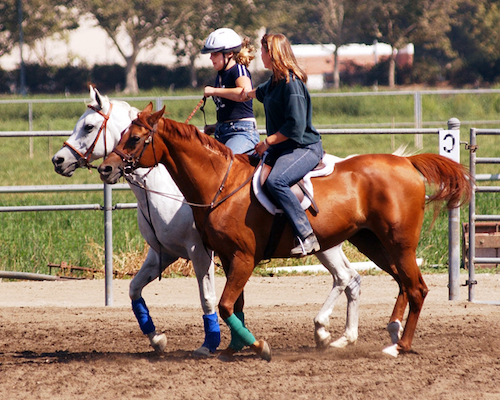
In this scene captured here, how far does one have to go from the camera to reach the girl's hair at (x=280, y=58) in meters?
5.34

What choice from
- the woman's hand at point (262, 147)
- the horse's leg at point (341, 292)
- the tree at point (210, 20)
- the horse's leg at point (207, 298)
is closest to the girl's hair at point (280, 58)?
the woman's hand at point (262, 147)

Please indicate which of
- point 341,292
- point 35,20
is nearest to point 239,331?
point 341,292

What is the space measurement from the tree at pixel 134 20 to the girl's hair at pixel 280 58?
33.2m

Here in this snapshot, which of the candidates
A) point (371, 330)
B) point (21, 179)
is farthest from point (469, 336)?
point (21, 179)

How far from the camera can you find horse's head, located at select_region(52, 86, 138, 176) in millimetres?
5645

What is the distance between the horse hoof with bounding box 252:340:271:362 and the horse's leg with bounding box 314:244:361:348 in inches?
25.0

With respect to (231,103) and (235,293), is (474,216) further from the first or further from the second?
(235,293)

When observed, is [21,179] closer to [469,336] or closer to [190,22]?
[469,336]

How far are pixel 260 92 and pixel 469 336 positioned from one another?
2.55m

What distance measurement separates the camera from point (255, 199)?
18.0 ft

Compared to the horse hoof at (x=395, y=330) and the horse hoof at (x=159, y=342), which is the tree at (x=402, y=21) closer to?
the horse hoof at (x=395, y=330)

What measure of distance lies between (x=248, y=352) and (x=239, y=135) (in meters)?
1.62

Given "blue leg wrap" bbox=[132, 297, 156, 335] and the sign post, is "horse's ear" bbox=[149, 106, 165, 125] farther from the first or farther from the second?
the sign post

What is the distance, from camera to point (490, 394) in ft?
15.6
